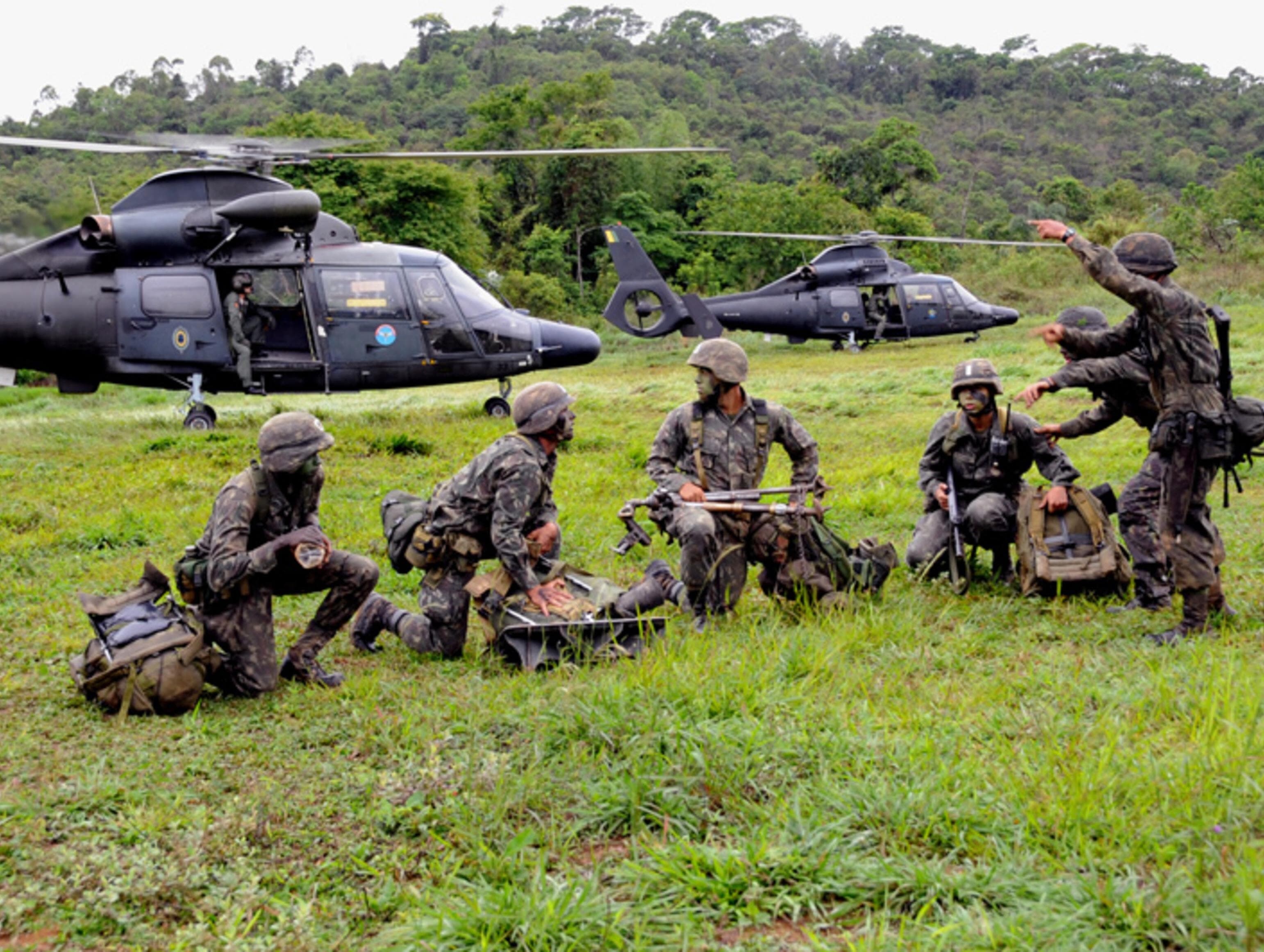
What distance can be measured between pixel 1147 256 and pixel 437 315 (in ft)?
32.2

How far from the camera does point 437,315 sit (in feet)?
47.4

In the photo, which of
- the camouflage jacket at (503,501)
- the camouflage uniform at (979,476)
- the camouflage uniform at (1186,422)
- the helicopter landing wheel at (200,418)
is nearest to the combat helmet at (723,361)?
the camouflage jacket at (503,501)

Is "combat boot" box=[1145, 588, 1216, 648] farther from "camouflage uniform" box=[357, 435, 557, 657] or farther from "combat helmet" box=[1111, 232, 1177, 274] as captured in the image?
"camouflage uniform" box=[357, 435, 557, 657]

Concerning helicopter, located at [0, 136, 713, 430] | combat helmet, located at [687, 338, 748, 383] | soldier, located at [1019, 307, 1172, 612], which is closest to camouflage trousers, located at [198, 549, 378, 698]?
combat helmet, located at [687, 338, 748, 383]

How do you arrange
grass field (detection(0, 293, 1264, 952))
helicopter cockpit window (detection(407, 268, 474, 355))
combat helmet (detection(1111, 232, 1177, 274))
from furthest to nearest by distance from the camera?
helicopter cockpit window (detection(407, 268, 474, 355)) → combat helmet (detection(1111, 232, 1177, 274)) → grass field (detection(0, 293, 1264, 952))

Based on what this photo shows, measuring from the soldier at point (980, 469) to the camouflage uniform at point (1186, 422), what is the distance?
1.06m

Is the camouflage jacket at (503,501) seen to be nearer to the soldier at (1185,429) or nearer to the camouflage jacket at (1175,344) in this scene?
the soldier at (1185,429)

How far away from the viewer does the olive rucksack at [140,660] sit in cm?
518

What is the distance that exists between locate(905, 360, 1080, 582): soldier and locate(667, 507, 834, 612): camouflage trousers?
3.38ft

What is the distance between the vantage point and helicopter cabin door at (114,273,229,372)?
1334 centimetres

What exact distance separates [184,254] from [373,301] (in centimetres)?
214

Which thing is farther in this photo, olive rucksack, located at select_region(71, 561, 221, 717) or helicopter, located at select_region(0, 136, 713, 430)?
helicopter, located at select_region(0, 136, 713, 430)

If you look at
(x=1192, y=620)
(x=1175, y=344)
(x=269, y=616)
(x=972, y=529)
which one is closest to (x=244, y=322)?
(x=269, y=616)

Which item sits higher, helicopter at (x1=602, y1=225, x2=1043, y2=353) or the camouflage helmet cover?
the camouflage helmet cover
